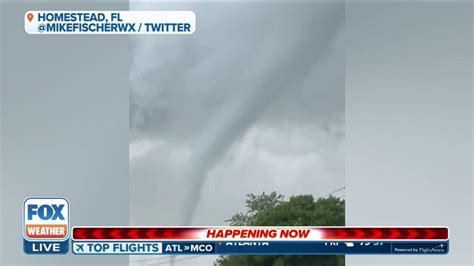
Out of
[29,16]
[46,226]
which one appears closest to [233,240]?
[46,226]

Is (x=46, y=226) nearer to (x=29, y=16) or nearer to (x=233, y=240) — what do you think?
(x=233, y=240)

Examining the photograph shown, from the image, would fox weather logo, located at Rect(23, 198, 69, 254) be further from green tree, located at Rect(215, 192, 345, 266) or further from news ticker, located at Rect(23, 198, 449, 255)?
green tree, located at Rect(215, 192, 345, 266)

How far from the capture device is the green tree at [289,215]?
26.1ft

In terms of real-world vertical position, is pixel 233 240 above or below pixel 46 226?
below

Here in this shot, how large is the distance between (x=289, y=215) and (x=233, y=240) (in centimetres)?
258

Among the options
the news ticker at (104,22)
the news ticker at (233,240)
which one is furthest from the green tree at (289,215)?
the news ticker at (104,22)

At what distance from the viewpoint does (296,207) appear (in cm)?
877

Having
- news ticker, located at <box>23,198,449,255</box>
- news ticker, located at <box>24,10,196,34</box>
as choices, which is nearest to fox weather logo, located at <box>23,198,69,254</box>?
news ticker, located at <box>23,198,449,255</box>

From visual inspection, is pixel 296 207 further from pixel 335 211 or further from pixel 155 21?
pixel 155 21

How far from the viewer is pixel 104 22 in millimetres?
6203

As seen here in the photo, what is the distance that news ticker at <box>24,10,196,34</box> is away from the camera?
6199 millimetres

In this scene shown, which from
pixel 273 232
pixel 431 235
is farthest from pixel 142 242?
pixel 431 235

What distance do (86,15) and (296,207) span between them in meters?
4.04

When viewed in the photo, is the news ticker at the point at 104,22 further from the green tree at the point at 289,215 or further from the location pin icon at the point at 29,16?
the green tree at the point at 289,215
